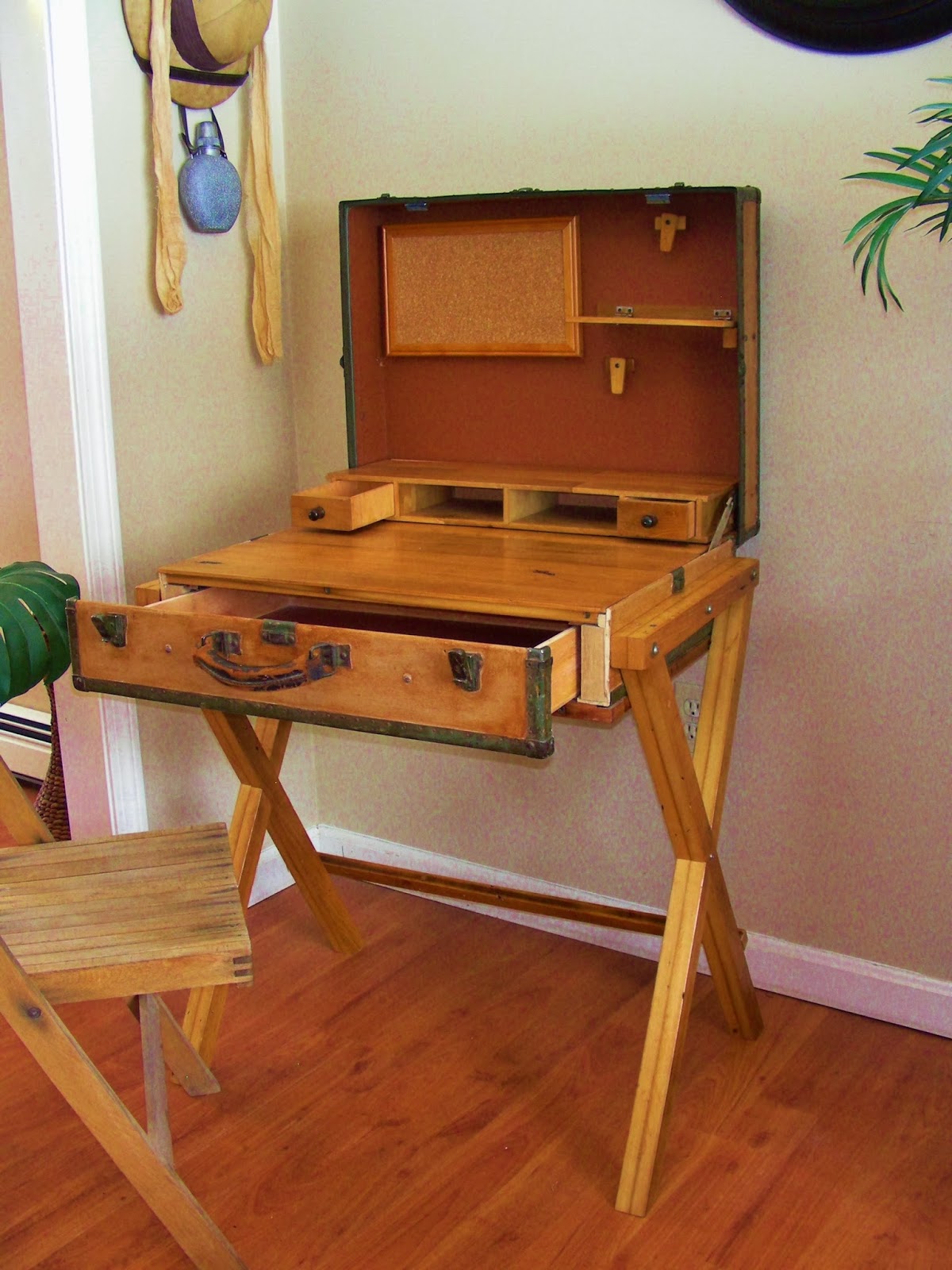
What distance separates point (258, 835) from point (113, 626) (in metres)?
0.65

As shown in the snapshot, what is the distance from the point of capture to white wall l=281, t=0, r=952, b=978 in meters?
2.29

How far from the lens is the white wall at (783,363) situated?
229cm

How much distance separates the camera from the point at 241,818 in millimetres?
2557

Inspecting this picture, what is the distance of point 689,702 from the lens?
2.65 m

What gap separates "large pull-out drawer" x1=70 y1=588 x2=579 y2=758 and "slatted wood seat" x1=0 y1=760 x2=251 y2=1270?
0.74 ft

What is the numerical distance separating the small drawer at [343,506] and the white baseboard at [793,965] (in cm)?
89

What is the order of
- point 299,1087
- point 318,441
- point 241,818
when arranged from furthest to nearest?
point 318,441
point 241,818
point 299,1087

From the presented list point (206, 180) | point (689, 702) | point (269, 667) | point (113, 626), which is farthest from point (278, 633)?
point (206, 180)

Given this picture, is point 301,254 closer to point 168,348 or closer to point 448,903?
point 168,348

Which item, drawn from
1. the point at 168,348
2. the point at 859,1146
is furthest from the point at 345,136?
the point at 859,1146

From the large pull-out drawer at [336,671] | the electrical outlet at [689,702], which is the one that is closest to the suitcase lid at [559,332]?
the electrical outlet at [689,702]

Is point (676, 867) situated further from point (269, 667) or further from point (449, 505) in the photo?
point (449, 505)

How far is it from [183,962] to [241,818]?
830 millimetres

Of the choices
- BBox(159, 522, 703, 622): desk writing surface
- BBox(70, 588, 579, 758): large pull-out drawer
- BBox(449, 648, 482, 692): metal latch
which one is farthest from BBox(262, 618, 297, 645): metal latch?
BBox(449, 648, 482, 692): metal latch
